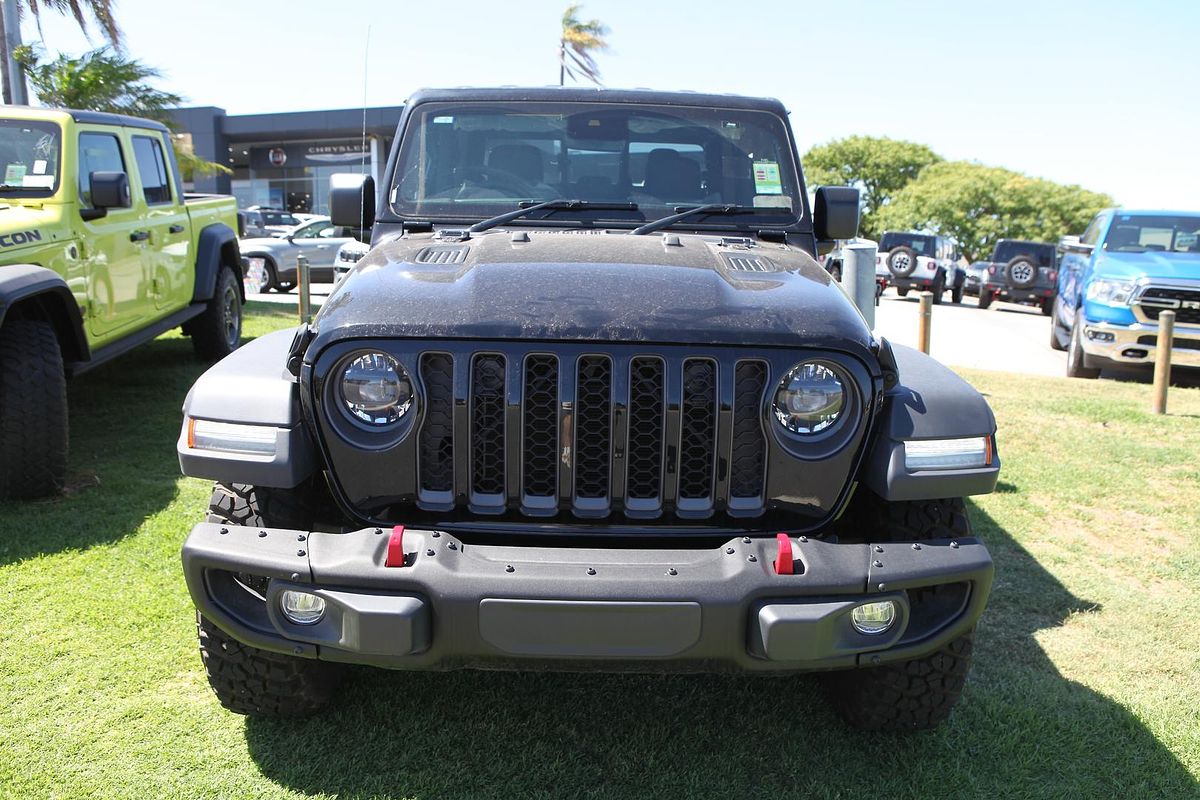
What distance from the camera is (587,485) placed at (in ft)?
8.21

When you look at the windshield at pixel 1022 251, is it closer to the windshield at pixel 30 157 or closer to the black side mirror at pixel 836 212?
the black side mirror at pixel 836 212

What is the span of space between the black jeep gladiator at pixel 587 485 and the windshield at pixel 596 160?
84 cm

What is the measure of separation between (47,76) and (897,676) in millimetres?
15401

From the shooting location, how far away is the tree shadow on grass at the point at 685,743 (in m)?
2.69

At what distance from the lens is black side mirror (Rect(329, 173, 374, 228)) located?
151 inches

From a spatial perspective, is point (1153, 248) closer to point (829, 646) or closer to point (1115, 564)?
point (1115, 564)

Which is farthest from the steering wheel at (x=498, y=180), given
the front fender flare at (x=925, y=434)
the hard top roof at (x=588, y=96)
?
the front fender flare at (x=925, y=434)

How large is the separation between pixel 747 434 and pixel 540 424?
0.52 metres

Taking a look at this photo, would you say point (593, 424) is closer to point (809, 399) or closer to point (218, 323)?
point (809, 399)

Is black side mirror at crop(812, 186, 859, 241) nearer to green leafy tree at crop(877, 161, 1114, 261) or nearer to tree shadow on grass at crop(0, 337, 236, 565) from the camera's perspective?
tree shadow on grass at crop(0, 337, 236, 565)

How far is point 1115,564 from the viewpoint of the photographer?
449 centimetres

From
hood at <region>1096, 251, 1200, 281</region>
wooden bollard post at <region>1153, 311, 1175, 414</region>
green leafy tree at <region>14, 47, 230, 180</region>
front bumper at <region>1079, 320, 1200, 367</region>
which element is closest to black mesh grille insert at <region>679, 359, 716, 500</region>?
wooden bollard post at <region>1153, 311, 1175, 414</region>

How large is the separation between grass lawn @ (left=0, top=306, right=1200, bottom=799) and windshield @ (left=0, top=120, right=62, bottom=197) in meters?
2.17

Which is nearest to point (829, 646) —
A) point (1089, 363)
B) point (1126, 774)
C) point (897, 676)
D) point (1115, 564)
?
point (897, 676)
